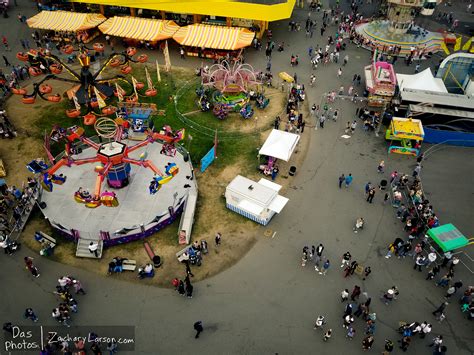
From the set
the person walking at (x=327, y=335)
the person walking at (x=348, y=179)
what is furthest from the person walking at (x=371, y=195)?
the person walking at (x=327, y=335)

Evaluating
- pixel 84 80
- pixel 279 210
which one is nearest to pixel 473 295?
pixel 279 210

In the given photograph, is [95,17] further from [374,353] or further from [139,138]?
[374,353]

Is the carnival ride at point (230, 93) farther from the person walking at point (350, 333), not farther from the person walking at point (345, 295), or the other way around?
the person walking at point (350, 333)

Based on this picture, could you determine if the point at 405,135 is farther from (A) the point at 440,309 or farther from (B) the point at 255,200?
(A) the point at 440,309

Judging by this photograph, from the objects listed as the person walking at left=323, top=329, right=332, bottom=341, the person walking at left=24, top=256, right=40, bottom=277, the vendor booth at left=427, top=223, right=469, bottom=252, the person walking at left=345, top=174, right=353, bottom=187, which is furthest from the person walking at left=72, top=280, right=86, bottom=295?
the vendor booth at left=427, top=223, right=469, bottom=252

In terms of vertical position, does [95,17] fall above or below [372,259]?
above

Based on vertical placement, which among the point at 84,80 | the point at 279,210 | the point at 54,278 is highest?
the point at 84,80

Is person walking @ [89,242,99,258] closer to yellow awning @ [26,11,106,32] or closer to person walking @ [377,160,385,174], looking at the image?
person walking @ [377,160,385,174]
